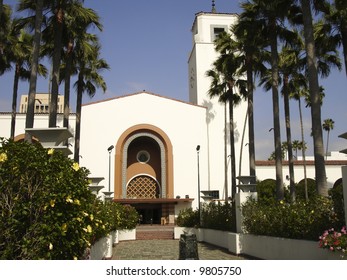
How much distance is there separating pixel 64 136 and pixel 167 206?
31.5 metres

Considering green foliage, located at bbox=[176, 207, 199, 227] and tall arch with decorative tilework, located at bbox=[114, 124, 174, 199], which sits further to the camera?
tall arch with decorative tilework, located at bbox=[114, 124, 174, 199]

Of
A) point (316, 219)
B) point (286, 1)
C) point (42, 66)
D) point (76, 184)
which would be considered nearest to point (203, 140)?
point (42, 66)

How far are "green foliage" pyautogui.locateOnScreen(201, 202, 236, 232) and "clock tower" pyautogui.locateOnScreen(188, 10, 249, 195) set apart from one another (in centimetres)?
1426

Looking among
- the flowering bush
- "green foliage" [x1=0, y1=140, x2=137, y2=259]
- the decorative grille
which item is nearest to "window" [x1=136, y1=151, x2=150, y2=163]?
the decorative grille

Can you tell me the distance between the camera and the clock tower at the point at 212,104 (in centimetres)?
3960

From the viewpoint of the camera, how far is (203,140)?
4019cm

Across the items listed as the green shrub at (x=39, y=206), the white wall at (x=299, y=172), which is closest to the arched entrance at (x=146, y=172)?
the white wall at (x=299, y=172)

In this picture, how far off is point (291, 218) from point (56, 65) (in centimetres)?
1233

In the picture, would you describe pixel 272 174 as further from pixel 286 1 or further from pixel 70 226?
pixel 70 226

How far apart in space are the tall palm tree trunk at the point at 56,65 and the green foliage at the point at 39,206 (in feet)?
34.9

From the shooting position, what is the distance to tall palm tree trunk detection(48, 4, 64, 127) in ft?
55.6

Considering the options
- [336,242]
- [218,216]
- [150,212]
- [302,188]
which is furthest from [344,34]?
[150,212]

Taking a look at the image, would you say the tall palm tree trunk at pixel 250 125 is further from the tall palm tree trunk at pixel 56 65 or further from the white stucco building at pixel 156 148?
the white stucco building at pixel 156 148

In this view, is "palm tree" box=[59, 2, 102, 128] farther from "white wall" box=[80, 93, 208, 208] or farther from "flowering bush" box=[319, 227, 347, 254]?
"white wall" box=[80, 93, 208, 208]
